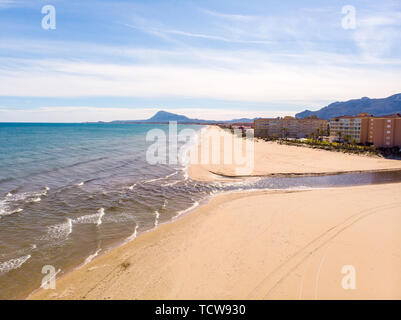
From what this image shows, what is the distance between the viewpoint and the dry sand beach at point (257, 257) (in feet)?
26.9

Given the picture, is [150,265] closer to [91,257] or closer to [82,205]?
[91,257]

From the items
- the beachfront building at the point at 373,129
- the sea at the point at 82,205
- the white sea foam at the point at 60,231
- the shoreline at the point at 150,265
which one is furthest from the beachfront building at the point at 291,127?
the white sea foam at the point at 60,231

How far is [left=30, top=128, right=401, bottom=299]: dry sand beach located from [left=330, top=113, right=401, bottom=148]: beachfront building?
1785 inches

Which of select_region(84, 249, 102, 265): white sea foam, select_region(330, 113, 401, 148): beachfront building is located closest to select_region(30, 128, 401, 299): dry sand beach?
select_region(84, 249, 102, 265): white sea foam

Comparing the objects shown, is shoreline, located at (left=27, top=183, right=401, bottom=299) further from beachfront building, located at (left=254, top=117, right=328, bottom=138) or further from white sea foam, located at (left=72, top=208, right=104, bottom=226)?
beachfront building, located at (left=254, top=117, right=328, bottom=138)

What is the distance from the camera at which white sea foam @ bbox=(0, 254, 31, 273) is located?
9766 mm

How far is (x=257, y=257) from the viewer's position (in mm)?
10172

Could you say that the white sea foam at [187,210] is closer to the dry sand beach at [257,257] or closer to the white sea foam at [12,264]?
the dry sand beach at [257,257]

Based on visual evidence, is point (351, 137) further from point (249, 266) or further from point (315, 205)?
point (249, 266)

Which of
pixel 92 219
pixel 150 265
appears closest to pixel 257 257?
pixel 150 265

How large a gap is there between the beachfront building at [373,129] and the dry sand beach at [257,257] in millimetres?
45349

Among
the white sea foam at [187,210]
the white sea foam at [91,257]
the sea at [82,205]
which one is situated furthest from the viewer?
the white sea foam at [187,210]

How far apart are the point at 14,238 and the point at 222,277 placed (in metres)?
10.5
